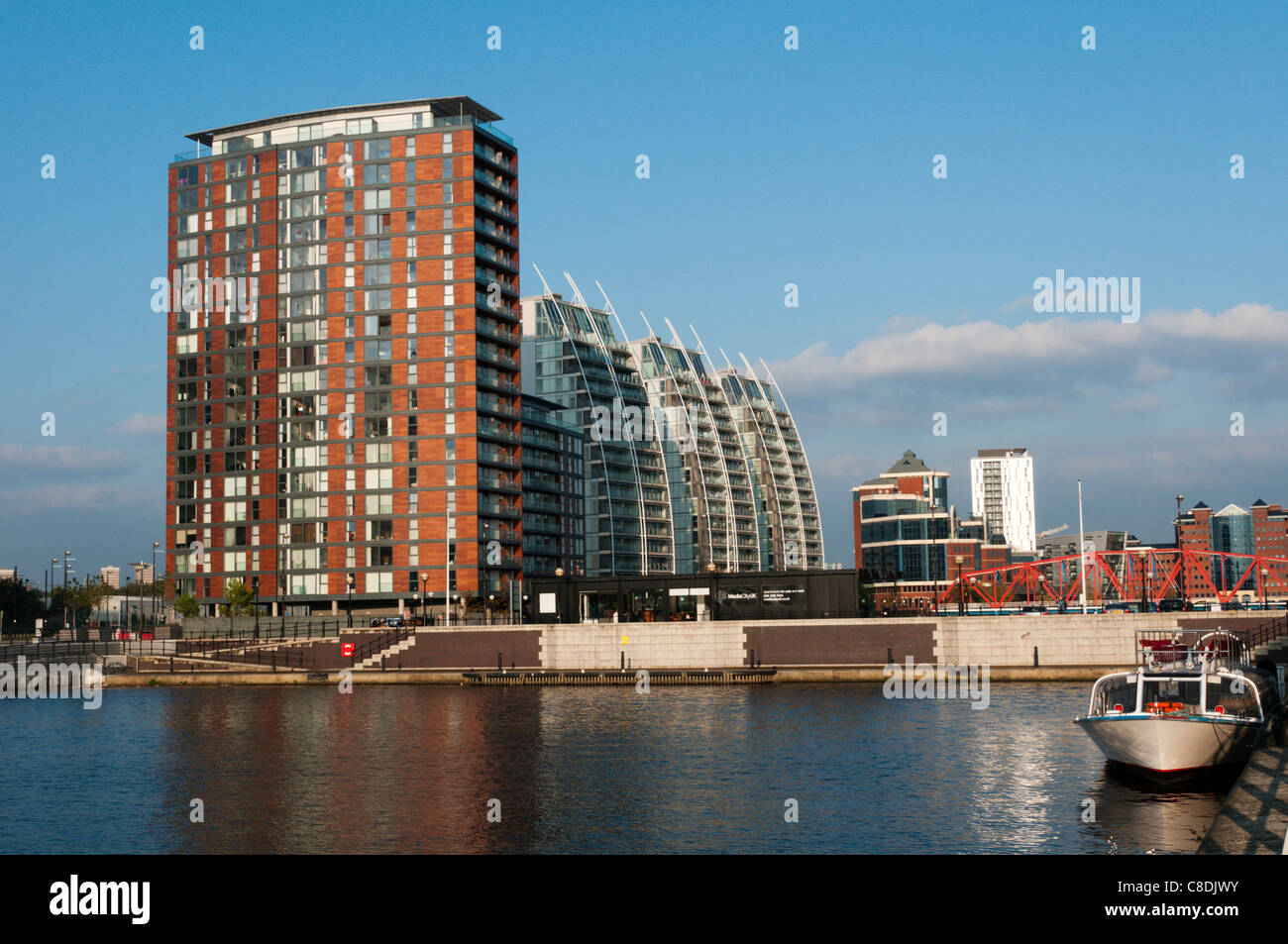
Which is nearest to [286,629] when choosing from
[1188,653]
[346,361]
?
[346,361]

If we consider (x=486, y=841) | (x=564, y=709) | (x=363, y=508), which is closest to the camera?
(x=486, y=841)

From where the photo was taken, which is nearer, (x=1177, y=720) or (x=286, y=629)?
(x=1177, y=720)

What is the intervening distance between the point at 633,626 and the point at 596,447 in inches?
3671

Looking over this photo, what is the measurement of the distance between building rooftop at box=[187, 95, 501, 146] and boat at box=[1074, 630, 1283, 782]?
117 meters

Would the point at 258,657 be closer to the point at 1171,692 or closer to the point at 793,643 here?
the point at 793,643

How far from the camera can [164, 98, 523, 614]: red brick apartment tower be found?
13538 centimetres

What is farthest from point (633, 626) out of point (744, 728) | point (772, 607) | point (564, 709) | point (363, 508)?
point (363, 508)

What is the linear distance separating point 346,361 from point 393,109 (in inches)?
1225

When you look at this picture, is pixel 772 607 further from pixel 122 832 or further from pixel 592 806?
pixel 122 832

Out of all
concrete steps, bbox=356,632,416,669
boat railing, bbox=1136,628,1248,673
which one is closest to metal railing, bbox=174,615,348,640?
concrete steps, bbox=356,632,416,669

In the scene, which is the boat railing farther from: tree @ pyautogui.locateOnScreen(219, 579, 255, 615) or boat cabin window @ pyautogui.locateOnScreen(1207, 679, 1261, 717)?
tree @ pyautogui.locateOnScreen(219, 579, 255, 615)

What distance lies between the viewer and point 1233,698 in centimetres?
4294
